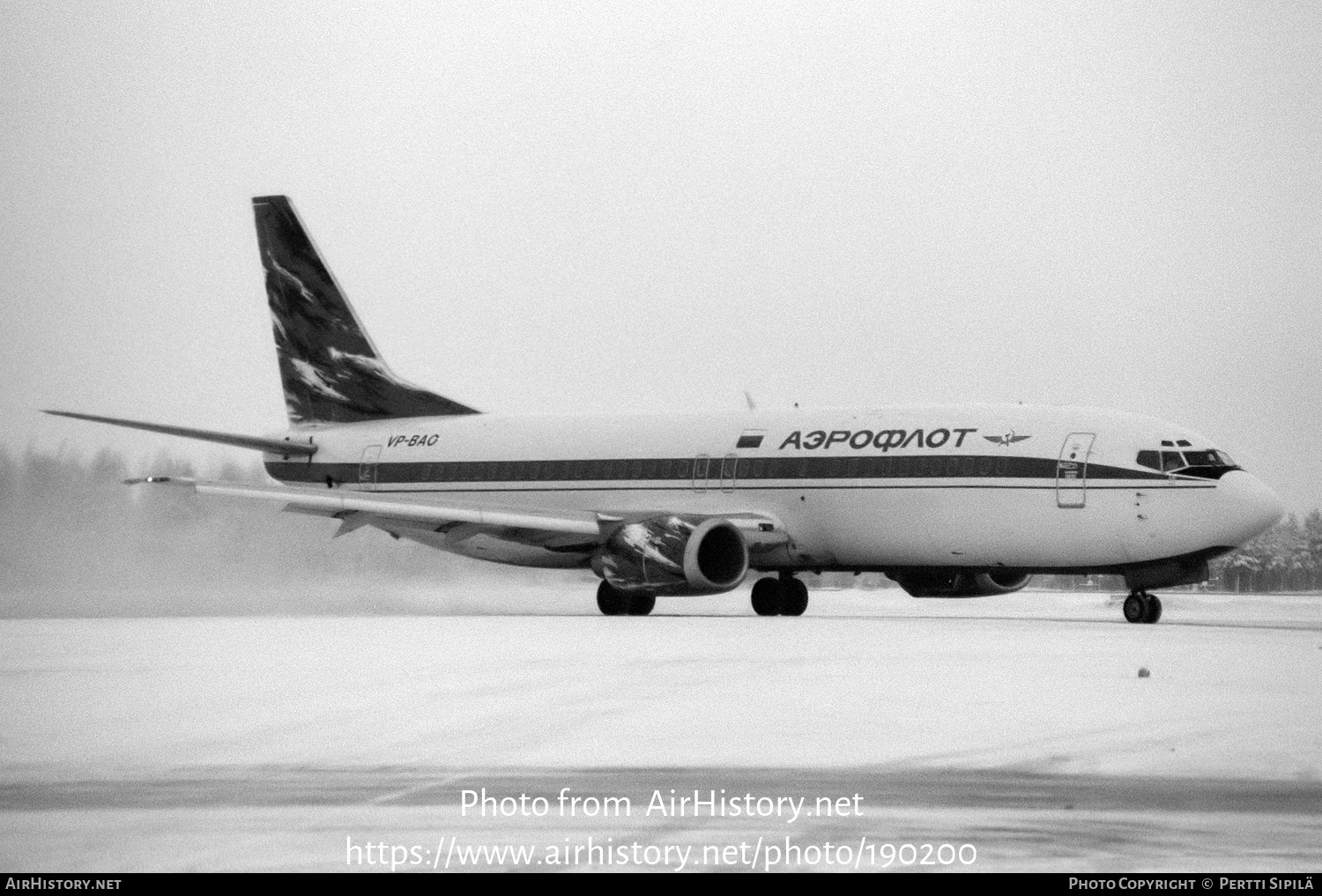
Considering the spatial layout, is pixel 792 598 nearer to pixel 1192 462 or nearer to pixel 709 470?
pixel 709 470

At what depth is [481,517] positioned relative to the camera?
32688mm

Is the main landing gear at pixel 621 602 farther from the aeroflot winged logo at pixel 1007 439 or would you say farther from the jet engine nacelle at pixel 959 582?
the aeroflot winged logo at pixel 1007 439

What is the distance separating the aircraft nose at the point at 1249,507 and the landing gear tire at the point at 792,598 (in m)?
8.30

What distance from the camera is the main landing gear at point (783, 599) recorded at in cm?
3375

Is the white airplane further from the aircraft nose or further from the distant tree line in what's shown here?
the distant tree line

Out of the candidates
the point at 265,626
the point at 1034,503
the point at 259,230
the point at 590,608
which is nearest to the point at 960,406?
the point at 1034,503

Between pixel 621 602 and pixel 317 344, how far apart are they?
11241mm

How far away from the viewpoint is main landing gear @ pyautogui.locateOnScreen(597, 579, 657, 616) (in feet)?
109

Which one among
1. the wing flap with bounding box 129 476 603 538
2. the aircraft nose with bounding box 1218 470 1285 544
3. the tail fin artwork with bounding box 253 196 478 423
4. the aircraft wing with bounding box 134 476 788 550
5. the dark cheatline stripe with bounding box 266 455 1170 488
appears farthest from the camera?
the tail fin artwork with bounding box 253 196 478 423

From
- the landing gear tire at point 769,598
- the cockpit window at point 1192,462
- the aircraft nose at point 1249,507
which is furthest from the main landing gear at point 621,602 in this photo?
the aircraft nose at point 1249,507

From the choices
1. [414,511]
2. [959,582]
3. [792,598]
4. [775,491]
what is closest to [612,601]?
[792,598]

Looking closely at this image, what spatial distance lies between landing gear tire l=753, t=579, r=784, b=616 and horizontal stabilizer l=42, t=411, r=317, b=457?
10.9m

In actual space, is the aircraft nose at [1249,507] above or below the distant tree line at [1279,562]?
below

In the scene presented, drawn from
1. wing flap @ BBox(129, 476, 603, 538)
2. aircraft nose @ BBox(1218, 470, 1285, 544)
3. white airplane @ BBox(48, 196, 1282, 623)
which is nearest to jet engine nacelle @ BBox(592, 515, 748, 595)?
white airplane @ BBox(48, 196, 1282, 623)
